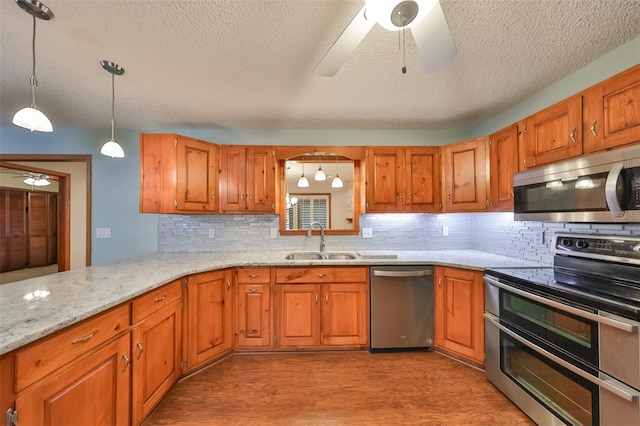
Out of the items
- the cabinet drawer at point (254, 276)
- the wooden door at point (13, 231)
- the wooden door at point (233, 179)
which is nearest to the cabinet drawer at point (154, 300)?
the cabinet drawer at point (254, 276)

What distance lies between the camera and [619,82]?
4.63 feet

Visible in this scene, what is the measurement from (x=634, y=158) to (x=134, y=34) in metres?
2.87

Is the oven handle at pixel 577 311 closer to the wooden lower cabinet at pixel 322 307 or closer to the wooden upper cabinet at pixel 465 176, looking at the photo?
the wooden upper cabinet at pixel 465 176

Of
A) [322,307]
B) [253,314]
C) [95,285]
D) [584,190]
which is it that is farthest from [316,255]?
[584,190]

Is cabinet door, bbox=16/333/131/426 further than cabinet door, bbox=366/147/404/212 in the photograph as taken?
No

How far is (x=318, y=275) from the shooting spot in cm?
237

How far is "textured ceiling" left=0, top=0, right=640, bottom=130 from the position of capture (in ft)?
4.41

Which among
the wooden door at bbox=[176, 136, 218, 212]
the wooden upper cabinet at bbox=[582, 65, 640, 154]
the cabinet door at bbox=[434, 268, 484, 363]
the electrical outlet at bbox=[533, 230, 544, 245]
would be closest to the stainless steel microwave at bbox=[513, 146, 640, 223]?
the wooden upper cabinet at bbox=[582, 65, 640, 154]

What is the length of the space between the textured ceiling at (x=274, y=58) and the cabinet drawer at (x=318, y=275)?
159 cm

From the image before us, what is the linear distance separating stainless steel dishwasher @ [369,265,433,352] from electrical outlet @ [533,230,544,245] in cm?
93

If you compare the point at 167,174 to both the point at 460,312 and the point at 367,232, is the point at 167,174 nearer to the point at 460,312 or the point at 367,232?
the point at 367,232

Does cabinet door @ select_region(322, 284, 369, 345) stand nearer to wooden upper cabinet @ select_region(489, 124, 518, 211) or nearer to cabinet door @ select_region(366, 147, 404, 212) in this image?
cabinet door @ select_region(366, 147, 404, 212)

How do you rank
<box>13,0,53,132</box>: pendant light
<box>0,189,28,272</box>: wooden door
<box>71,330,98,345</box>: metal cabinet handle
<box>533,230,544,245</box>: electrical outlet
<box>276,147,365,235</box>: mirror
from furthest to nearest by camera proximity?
1. <box>0,189,28,272</box>: wooden door
2. <box>276,147,365,235</box>: mirror
3. <box>533,230,544,245</box>: electrical outlet
4. <box>13,0,53,132</box>: pendant light
5. <box>71,330,98,345</box>: metal cabinet handle

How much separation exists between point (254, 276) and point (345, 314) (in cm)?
94
